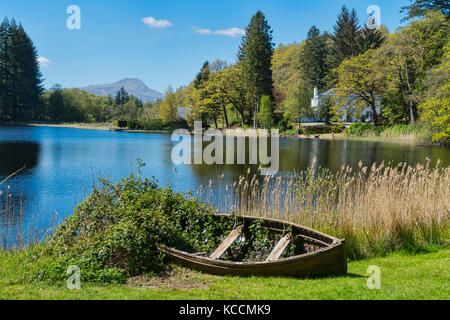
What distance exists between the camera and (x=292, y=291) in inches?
173

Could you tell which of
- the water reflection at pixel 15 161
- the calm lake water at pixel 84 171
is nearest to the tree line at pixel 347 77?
the calm lake water at pixel 84 171

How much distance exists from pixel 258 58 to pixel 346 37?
15206 millimetres

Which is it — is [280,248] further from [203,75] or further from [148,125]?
[148,125]

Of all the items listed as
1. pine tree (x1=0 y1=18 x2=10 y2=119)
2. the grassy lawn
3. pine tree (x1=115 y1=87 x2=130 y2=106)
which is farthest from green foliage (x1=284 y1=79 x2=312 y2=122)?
pine tree (x1=115 y1=87 x2=130 y2=106)

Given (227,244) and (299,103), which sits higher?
(299,103)

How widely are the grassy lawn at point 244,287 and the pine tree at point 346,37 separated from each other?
52.8 meters

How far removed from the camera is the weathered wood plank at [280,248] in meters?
5.64

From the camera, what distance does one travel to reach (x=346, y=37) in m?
55.3

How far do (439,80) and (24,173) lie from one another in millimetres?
27839

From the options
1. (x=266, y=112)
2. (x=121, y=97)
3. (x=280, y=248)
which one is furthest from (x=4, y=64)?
(x=280, y=248)

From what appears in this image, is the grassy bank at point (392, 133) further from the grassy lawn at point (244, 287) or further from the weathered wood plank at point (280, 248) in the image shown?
the grassy lawn at point (244, 287)

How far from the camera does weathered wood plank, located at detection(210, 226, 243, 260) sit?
5.67 metres

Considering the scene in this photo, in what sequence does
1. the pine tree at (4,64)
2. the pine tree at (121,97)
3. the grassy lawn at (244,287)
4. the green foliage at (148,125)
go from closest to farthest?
the grassy lawn at (244,287)
the green foliage at (148,125)
the pine tree at (4,64)
the pine tree at (121,97)

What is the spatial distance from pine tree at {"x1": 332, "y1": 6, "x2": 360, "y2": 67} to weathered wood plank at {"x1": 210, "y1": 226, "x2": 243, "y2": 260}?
52104mm
